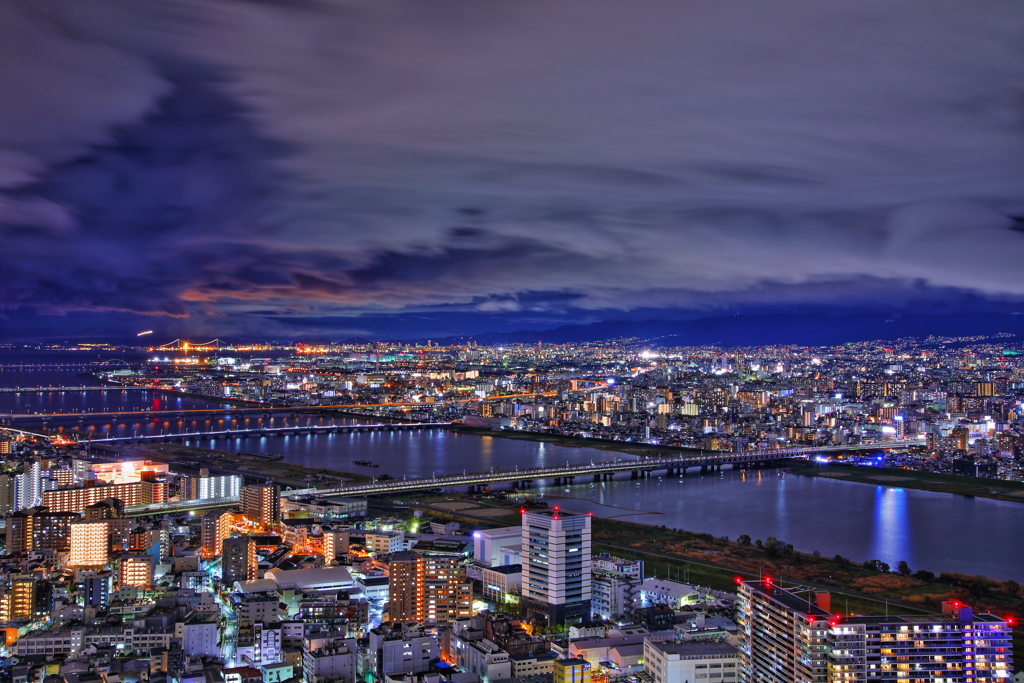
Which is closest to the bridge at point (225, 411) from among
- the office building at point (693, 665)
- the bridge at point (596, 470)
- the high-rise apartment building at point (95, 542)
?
the bridge at point (596, 470)

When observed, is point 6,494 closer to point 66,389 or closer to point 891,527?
point 891,527

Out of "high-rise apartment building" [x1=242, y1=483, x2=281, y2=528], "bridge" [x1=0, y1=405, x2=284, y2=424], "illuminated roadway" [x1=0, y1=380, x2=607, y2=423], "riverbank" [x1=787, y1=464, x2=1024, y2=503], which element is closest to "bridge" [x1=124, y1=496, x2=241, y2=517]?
"high-rise apartment building" [x1=242, y1=483, x2=281, y2=528]

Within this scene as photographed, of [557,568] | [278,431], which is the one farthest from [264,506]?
[278,431]

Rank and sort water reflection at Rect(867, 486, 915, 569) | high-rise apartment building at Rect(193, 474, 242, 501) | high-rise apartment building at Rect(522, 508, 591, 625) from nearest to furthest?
high-rise apartment building at Rect(522, 508, 591, 625)
water reflection at Rect(867, 486, 915, 569)
high-rise apartment building at Rect(193, 474, 242, 501)

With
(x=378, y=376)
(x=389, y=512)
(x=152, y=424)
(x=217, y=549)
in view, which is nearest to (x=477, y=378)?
(x=378, y=376)

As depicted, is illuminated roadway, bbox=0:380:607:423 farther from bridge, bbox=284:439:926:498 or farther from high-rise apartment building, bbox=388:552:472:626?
high-rise apartment building, bbox=388:552:472:626
